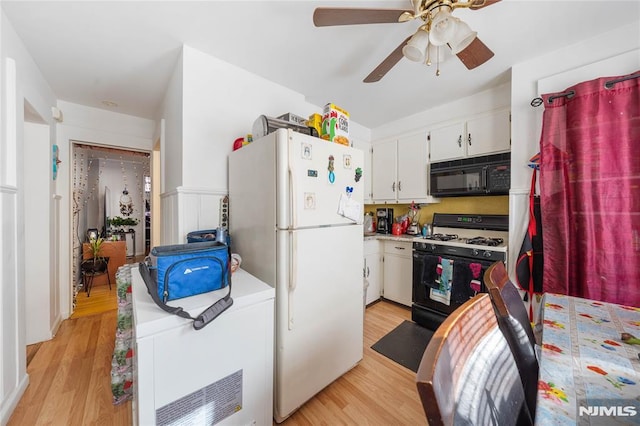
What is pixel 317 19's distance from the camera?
3.78 ft

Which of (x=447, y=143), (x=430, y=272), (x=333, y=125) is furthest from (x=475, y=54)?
(x=430, y=272)

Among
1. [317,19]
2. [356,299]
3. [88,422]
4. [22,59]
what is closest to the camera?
[317,19]

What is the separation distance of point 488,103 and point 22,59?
3.86 m

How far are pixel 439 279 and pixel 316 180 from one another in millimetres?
1708

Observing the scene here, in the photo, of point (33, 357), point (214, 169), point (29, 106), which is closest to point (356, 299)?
point (214, 169)

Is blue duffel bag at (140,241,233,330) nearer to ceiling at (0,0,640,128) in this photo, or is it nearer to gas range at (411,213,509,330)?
ceiling at (0,0,640,128)

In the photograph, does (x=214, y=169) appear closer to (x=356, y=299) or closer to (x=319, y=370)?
(x=356, y=299)

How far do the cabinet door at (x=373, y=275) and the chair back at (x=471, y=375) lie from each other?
2203mm

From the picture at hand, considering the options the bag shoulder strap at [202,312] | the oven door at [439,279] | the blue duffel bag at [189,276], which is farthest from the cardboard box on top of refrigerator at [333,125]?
the oven door at [439,279]

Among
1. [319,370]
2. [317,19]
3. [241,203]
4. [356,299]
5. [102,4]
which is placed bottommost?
[319,370]

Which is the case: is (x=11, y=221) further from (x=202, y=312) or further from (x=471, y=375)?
(x=471, y=375)

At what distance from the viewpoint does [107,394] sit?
61.7 inches

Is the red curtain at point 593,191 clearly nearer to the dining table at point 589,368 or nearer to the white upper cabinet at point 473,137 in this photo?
the white upper cabinet at point 473,137

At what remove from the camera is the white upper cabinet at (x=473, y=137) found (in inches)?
89.1
